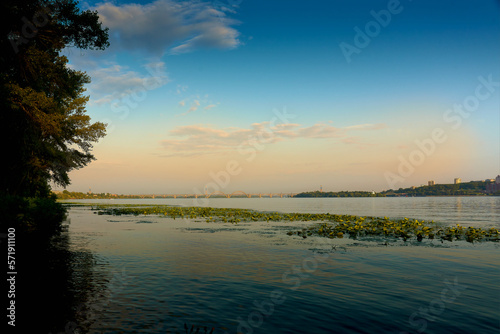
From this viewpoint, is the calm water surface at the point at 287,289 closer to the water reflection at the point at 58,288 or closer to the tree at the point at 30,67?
the water reflection at the point at 58,288

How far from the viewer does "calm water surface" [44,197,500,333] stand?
1087 cm

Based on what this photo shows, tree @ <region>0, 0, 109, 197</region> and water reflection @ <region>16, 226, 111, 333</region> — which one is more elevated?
tree @ <region>0, 0, 109, 197</region>

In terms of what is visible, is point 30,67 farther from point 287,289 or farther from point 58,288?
point 287,289

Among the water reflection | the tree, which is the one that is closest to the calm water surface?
the water reflection

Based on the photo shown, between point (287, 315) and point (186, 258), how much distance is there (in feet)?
39.4

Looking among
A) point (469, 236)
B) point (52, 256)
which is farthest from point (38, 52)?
point (469, 236)

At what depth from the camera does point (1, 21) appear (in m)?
17.7

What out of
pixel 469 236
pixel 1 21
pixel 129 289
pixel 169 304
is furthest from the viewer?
pixel 469 236

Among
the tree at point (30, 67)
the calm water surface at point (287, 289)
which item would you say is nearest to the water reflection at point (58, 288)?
the calm water surface at point (287, 289)

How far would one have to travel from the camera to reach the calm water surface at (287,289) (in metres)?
10.9

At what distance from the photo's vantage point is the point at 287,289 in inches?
587

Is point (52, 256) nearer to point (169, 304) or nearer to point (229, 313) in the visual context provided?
point (169, 304)

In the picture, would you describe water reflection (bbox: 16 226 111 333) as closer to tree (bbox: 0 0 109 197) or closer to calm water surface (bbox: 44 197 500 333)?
calm water surface (bbox: 44 197 500 333)

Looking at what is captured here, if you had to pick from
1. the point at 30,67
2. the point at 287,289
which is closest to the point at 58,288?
the point at 287,289
